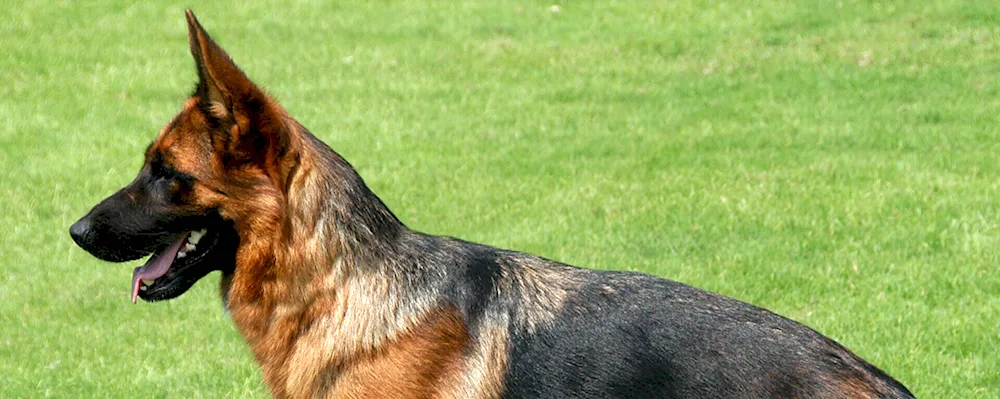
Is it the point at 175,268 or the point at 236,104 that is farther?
the point at 175,268

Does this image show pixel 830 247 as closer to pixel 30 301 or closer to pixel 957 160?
pixel 957 160

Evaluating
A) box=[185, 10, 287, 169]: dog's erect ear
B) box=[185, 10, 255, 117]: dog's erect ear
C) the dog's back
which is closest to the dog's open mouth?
box=[185, 10, 287, 169]: dog's erect ear

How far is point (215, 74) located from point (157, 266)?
87 centimetres

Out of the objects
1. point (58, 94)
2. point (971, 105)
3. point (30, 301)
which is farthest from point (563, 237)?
point (58, 94)

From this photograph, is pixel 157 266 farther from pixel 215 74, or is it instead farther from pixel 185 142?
pixel 215 74

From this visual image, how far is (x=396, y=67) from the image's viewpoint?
49.7 ft

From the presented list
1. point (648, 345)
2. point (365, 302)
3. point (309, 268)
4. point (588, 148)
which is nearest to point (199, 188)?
point (309, 268)

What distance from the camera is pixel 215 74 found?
437 centimetres

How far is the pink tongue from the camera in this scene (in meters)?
4.76

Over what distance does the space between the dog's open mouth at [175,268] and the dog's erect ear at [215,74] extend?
521mm

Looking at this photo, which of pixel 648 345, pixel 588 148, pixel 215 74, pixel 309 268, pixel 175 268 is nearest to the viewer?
pixel 215 74

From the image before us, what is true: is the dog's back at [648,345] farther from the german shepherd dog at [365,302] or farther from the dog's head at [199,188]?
the dog's head at [199,188]

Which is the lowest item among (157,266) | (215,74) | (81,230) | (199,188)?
(157,266)

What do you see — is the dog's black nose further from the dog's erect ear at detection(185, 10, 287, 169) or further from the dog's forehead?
the dog's erect ear at detection(185, 10, 287, 169)
